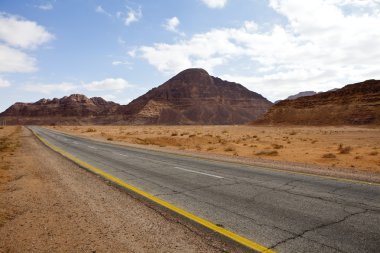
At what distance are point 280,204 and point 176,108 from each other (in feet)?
494

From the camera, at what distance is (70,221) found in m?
5.59

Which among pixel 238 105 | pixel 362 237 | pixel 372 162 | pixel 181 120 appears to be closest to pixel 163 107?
pixel 181 120

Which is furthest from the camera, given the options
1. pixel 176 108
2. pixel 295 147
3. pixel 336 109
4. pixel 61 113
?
pixel 61 113

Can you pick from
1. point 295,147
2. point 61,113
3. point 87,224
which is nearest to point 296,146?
point 295,147

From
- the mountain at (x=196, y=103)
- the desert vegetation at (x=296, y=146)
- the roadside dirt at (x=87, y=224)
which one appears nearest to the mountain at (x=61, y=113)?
the mountain at (x=196, y=103)

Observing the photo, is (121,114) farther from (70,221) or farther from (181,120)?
(70,221)

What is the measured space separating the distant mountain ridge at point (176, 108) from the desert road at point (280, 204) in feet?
437

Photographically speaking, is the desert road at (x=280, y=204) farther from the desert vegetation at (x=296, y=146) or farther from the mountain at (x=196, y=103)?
the mountain at (x=196, y=103)

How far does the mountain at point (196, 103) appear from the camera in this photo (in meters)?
148

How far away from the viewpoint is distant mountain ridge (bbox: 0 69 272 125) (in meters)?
149

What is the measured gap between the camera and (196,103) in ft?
522

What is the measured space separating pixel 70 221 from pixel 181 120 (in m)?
140

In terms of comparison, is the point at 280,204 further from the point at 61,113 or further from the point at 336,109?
the point at 61,113

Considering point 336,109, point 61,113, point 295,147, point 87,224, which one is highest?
point 61,113
